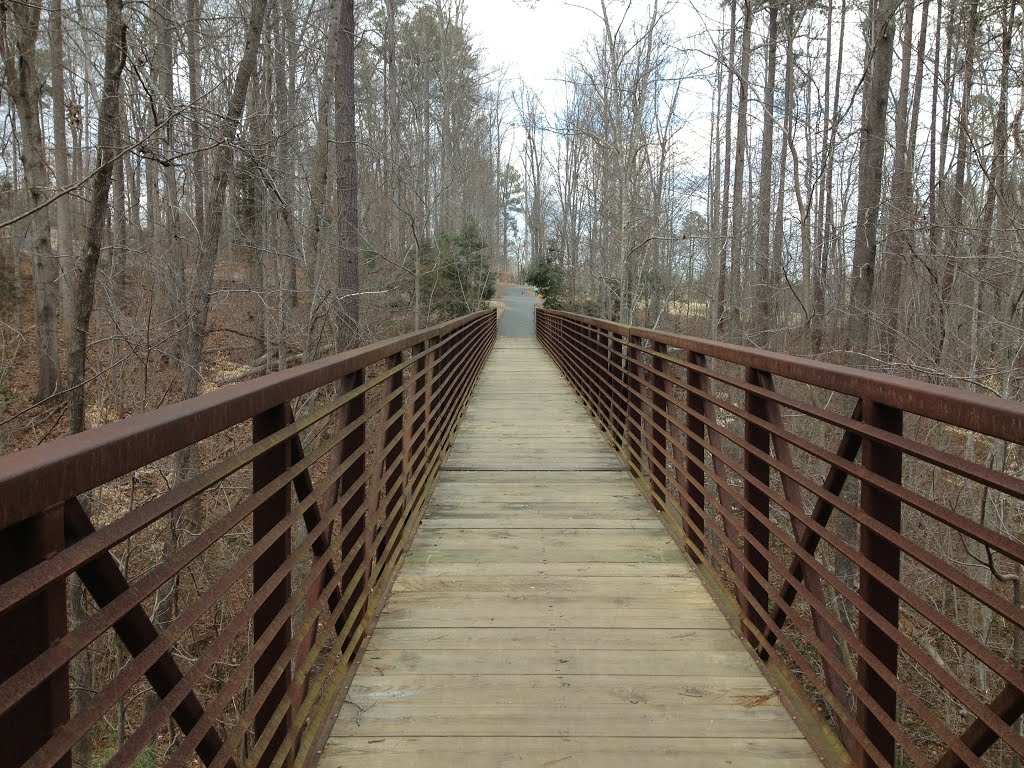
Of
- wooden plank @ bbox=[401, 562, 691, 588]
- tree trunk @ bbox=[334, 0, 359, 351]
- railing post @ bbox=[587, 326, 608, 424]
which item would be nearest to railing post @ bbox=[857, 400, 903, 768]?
wooden plank @ bbox=[401, 562, 691, 588]

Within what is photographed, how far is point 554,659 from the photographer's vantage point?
9.13 ft

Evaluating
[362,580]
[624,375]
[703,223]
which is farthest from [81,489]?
[703,223]

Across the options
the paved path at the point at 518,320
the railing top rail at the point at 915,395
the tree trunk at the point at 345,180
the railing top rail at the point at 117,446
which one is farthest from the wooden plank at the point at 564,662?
the paved path at the point at 518,320

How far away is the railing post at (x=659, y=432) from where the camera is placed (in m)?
4.40

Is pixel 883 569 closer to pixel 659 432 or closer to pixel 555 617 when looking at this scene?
pixel 555 617

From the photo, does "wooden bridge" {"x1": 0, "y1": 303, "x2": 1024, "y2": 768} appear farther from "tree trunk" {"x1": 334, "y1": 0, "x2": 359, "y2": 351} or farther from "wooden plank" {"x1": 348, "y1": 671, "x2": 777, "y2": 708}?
"tree trunk" {"x1": 334, "y1": 0, "x2": 359, "y2": 351}

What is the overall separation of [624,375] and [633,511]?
1.59 meters

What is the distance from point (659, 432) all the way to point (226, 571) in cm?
285

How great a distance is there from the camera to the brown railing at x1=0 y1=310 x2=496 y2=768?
1.00 meters

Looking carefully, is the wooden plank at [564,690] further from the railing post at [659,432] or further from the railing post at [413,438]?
the railing post at [659,432]

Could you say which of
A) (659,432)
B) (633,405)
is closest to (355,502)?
(659,432)

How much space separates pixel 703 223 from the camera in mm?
22000

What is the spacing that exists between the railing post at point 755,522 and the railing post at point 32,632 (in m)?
2.35

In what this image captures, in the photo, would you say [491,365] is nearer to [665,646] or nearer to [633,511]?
[633,511]
